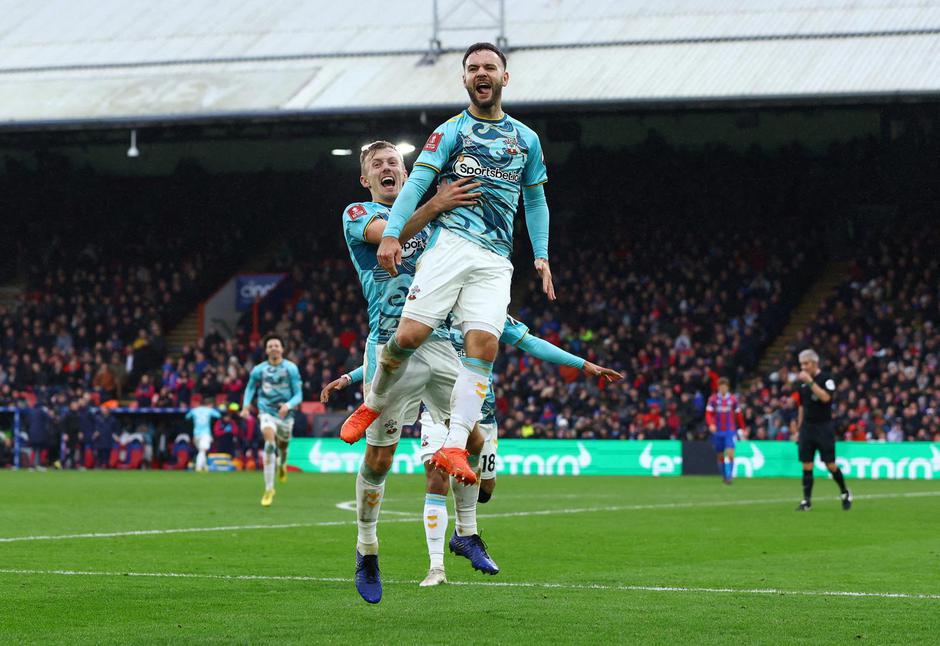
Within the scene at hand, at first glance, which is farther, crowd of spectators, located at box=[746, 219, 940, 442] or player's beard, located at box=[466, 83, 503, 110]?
crowd of spectators, located at box=[746, 219, 940, 442]

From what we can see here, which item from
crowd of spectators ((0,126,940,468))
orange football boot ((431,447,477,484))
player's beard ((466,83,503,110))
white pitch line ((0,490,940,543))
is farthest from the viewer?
crowd of spectators ((0,126,940,468))

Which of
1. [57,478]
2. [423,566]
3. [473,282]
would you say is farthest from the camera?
[57,478]

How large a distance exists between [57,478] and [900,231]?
21.4 metres

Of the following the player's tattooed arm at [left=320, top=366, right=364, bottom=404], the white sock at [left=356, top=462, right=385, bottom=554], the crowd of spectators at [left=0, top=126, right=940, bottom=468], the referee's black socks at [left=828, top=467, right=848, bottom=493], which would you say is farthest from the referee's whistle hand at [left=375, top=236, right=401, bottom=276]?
the crowd of spectators at [left=0, top=126, right=940, bottom=468]

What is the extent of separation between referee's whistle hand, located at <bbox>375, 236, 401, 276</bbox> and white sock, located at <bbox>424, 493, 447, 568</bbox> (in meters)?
2.05

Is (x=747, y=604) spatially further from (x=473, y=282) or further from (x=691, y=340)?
(x=691, y=340)

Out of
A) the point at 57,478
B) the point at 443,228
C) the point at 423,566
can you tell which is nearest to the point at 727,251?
the point at 57,478

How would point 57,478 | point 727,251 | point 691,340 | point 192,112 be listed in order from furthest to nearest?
point 727,251 → point 691,340 → point 192,112 → point 57,478

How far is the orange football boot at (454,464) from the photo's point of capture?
7.64 m

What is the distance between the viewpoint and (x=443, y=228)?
825 cm

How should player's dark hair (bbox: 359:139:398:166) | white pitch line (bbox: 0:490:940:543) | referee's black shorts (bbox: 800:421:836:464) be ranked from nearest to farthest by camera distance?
player's dark hair (bbox: 359:139:398:166)
white pitch line (bbox: 0:490:940:543)
referee's black shorts (bbox: 800:421:836:464)

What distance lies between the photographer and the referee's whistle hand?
784 centimetres

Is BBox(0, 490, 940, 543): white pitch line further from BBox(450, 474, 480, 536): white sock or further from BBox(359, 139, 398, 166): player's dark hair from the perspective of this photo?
BBox(359, 139, 398, 166): player's dark hair

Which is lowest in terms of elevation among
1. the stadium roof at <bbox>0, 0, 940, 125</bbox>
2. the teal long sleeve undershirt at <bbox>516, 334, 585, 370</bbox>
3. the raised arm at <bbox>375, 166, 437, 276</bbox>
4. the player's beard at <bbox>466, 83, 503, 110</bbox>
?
the teal long sleeve undershirt at <bbox>516, 334, 585, 370</bbox>
